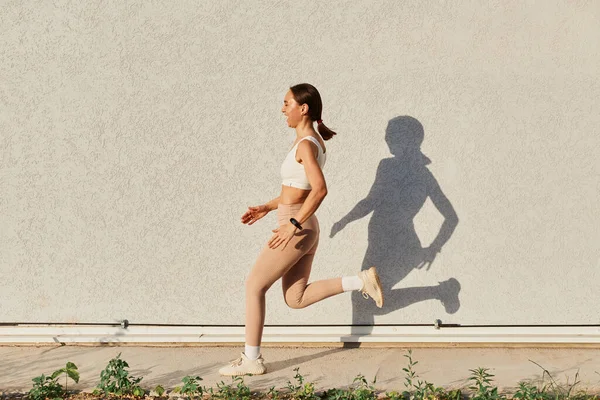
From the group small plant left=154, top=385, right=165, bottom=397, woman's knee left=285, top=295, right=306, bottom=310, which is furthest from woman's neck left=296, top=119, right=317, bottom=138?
small plant left=154, top=385, right=165, bottom=397

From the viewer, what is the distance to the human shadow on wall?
17.0 ft

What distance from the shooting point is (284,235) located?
4324 mm

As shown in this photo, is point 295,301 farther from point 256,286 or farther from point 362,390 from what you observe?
point 362,390

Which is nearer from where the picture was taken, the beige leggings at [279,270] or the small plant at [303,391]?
the small plant at [303,391]

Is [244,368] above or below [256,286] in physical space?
below

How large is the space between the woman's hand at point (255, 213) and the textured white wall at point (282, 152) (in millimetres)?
372

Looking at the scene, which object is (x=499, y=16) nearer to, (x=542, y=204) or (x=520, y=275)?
(x=542, y=204)

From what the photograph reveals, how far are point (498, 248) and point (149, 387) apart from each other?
251 centimetres

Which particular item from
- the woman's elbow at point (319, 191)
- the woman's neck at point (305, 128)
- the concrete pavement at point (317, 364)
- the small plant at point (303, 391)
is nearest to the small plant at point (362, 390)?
the concrete pavement at point (317, 364)

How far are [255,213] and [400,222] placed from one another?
1.05 meters

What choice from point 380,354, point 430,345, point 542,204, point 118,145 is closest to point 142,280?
point 118,145

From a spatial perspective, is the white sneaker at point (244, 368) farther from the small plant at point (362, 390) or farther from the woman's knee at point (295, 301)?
the small plant at point (362, 390)

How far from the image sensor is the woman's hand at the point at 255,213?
191 inches

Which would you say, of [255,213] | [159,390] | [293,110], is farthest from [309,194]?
[159,390]
